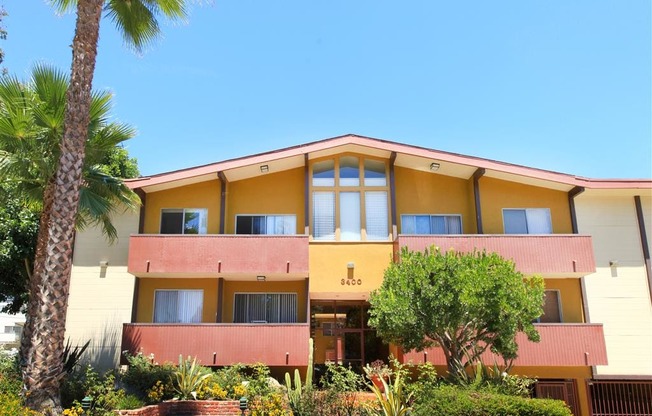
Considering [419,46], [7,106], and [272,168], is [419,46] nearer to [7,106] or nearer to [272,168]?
[272,168]

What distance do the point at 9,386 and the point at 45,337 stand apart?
2.43 m

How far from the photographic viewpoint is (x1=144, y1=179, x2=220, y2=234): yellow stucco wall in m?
21.4

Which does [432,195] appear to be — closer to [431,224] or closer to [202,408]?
[431,224]

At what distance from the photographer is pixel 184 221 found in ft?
70.6

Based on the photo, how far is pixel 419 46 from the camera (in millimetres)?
16922

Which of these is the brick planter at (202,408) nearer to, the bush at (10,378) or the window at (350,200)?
the bush at (10,378)

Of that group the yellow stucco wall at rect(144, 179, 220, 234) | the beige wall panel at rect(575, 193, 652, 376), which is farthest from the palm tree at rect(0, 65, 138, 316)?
the beige wall panel at rect(575, 193, 652, 376)

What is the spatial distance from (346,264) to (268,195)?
4446mm

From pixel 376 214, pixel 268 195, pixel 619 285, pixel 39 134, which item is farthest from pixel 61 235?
pixel 619 285

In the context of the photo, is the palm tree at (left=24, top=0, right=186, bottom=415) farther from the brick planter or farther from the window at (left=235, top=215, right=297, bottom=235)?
the window at (left=235, top=215, right=297, bottom=235)

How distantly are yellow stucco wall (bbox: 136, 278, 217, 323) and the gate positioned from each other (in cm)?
1384

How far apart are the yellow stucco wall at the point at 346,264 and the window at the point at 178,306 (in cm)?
444

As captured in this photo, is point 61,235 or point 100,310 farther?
point 100,310

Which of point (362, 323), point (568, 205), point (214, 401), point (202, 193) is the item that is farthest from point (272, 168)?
point (568, 205)
